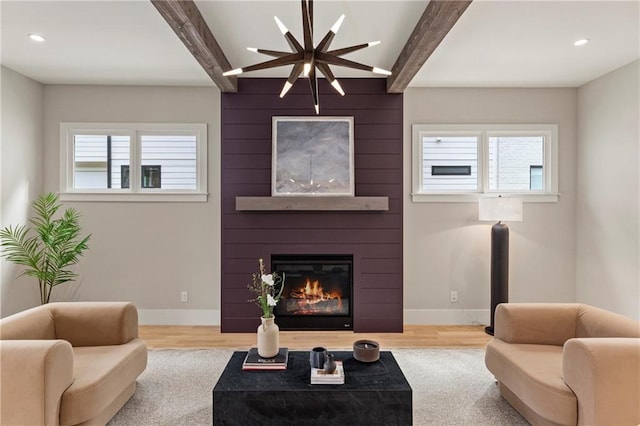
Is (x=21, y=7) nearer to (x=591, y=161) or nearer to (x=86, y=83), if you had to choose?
(x=86, y=83)

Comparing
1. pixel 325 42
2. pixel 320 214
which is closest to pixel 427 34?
pixel 325 42

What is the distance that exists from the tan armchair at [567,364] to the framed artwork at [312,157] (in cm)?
210

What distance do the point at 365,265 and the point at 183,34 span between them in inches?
112

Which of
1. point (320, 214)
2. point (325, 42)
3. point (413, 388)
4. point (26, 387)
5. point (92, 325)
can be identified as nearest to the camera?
point (26, 387)

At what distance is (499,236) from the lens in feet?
13.2

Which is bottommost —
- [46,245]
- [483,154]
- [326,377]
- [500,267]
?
[326,377]

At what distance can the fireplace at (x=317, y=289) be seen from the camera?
415 cm

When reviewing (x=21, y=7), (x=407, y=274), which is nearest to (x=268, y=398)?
(x=407, y=274)

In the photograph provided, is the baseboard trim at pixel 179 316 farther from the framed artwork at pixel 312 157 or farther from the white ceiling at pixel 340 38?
the white ceiling at pixel 340 38

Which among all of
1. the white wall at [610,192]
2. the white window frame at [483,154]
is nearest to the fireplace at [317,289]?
the white window frame at [483,154]

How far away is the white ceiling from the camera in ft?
8.81

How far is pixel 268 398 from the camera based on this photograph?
2016 mm

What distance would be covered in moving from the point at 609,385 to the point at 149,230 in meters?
4.35

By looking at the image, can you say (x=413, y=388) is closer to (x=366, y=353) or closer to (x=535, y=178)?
(x=366, y=353)
